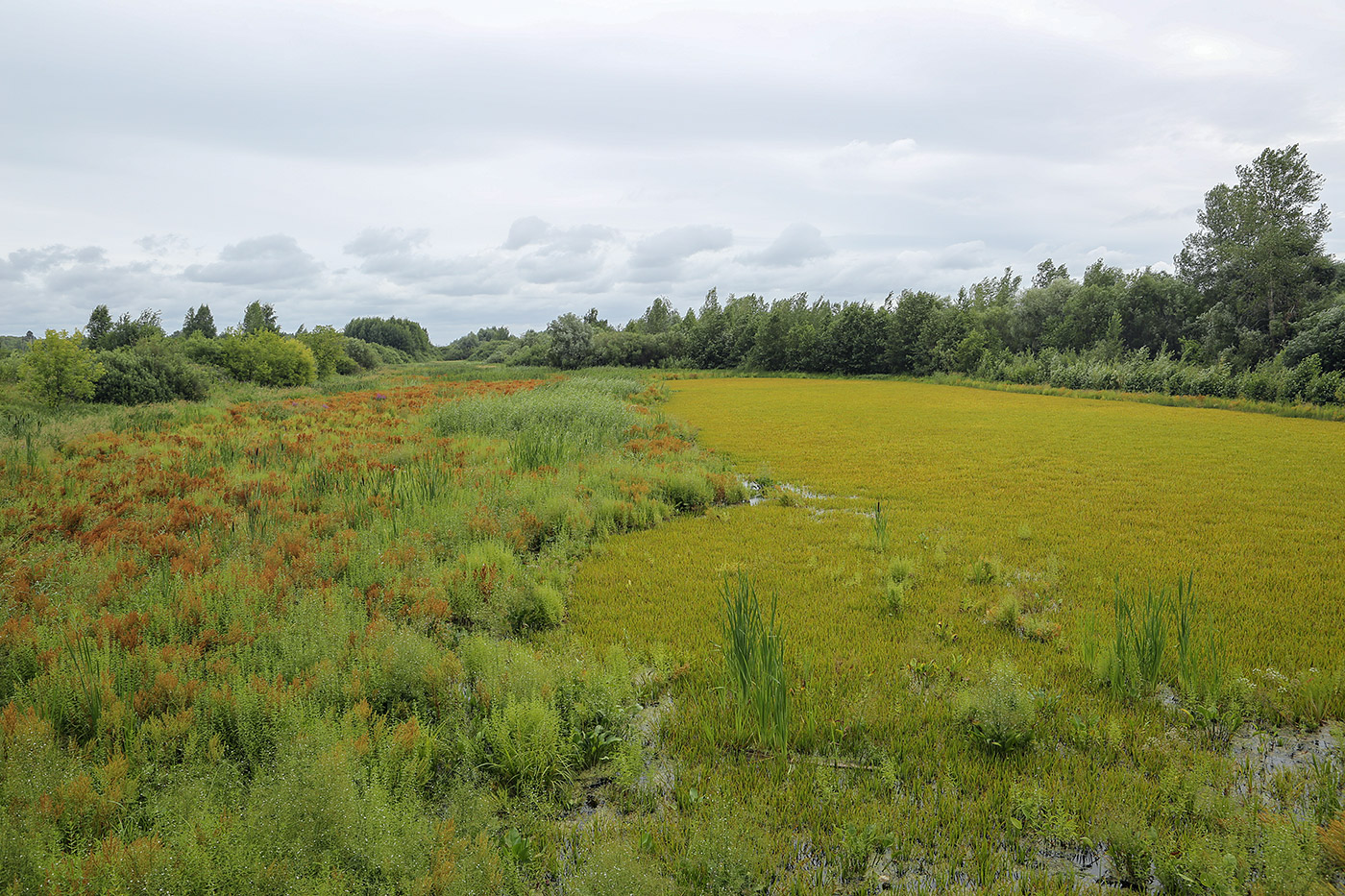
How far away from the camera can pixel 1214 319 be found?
41625 mm

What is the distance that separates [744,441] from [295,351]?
40.6 meters

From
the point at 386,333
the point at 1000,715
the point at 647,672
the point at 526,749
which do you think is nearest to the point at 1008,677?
the point at 1000,715

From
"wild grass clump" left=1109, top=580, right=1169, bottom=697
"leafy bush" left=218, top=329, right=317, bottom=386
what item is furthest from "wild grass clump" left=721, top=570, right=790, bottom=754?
"leafy bush" left=218, top=329, right=317, bottom=386

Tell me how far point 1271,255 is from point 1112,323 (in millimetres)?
10742

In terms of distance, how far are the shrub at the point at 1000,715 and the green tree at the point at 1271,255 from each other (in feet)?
164

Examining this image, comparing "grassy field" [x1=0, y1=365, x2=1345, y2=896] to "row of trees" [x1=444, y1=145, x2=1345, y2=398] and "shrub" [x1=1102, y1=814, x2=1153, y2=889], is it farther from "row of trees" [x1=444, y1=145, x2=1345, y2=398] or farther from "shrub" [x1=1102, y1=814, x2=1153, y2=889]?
"row of trees" [x1=444, y1=145, x2=1345, y2=398]

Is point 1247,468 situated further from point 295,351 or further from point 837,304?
point 837,304

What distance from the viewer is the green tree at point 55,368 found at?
908 inches

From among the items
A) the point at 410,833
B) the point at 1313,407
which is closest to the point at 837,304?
the point at 1313,407

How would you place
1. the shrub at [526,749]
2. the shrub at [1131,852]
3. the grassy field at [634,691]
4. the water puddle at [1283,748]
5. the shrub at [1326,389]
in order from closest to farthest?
the grassy field at [634,691]
the shrub at [1131,852]
the shrub at [526,749]
the water puddle at [1283,748]
the shrub at [1326,389]

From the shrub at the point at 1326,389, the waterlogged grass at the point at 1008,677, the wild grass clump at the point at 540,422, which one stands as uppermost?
the shrub at the point at 1326,389

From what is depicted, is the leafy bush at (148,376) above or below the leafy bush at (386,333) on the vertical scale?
below

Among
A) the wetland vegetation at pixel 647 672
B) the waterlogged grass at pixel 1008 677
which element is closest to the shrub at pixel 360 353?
the wetland vegetation at pixel 647 672

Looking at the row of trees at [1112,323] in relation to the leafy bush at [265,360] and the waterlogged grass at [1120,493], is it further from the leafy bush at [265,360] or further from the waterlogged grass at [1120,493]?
the leafy bush at [265,360]
